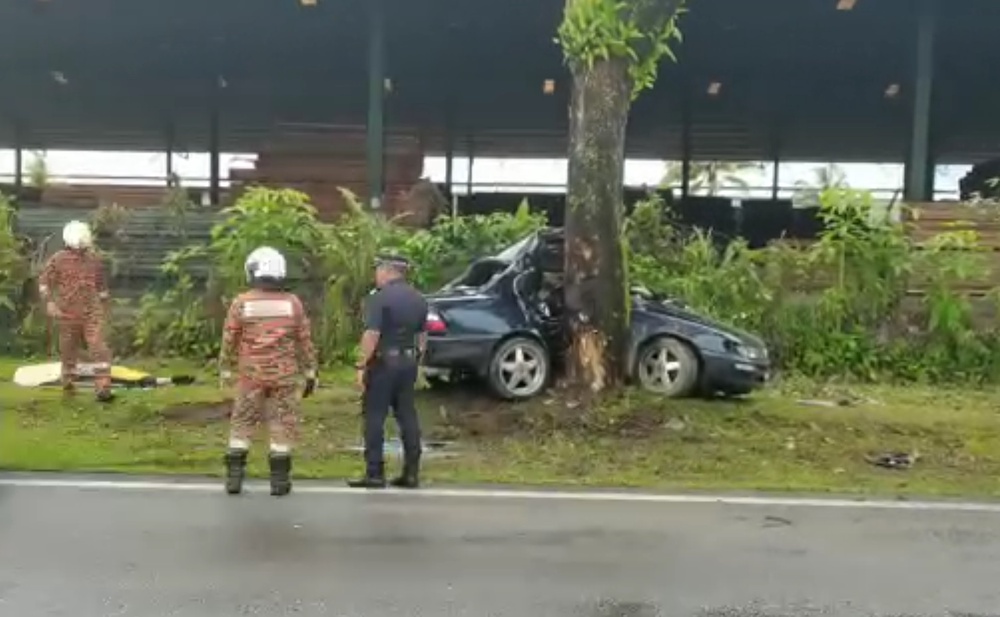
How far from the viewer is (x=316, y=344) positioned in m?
14.3

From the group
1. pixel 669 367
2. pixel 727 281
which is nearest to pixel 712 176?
pixel 727 281

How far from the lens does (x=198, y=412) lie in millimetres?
10836

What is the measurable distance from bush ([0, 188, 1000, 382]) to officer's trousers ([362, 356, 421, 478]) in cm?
579

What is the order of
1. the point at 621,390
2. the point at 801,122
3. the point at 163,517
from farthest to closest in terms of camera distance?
1. the point at 801,122
2. the point at 621,390
3. the point at 163,517

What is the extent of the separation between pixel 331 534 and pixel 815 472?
4057 millimetres

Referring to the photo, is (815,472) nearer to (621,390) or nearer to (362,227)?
(621,390)

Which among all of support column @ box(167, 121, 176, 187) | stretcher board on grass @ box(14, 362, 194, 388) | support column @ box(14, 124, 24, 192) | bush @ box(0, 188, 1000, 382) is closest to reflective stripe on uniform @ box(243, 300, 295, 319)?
stretcher board on grass @ box(14, 362, 194, 388)

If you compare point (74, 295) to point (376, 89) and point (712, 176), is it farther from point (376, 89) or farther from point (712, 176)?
point (712, 176)

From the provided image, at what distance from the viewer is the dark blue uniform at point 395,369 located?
8.40m

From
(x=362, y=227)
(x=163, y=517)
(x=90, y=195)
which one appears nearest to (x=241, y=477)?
(x=163, y=517)

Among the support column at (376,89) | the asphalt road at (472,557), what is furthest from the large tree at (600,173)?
the support column at (376,89)

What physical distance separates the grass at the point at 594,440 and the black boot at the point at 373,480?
42 centimetres

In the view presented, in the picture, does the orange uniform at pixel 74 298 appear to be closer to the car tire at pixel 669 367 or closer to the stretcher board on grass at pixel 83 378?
the stretcher board on grass at pixel 83 378

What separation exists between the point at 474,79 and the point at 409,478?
60.1 ft
